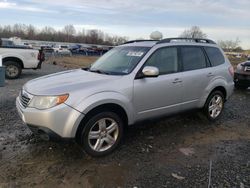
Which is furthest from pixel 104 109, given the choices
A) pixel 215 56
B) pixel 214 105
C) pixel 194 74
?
pixel 215 56

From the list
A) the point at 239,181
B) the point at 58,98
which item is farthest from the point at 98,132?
the point at 239,181

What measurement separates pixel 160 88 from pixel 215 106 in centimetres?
199

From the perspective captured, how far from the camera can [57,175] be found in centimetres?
395

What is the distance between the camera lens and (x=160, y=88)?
508 cm

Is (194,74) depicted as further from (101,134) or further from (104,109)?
(101,134)

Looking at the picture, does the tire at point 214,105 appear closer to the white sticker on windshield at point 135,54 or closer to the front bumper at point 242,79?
the white sticker on windshield at point 135,54

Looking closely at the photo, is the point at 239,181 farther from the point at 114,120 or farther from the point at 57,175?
the point at 57,175

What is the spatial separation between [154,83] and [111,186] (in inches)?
76.6

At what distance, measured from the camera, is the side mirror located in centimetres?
474

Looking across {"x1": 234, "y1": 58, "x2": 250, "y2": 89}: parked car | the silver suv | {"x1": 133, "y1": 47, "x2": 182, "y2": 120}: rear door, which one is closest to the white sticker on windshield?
the silver suv

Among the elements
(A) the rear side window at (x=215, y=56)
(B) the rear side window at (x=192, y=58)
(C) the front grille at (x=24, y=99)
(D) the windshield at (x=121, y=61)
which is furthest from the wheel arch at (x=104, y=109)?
(A) the rear side window at (x=215, y=56)

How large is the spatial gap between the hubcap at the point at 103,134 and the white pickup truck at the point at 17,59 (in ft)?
30.7

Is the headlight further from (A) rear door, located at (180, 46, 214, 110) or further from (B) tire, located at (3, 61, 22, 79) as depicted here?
(B) tire, located at (3, 61, 22, 79)

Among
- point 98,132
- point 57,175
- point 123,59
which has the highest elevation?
point 123,59
